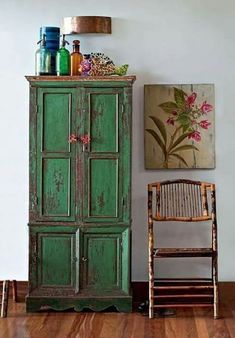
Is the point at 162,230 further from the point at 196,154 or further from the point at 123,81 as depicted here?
the point at 123,81

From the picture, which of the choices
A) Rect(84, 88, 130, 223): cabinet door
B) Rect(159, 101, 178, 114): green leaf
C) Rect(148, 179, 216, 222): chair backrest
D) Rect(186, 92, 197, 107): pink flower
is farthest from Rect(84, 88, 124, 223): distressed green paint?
Rect(186, 92, 197, 107): pink flower

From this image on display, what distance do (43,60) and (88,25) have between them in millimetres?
466

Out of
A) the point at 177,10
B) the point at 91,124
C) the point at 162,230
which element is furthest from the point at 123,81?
the point at 162,230

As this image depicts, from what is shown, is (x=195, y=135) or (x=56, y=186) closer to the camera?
(x=56, y=186)

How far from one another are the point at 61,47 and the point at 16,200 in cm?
123

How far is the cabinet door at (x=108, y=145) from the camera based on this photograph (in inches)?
195

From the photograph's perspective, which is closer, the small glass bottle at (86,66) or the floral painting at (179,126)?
the small glass bottle at (86,66)

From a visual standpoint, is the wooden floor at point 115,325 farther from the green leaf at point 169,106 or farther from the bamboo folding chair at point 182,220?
the green leaf at point 169,106

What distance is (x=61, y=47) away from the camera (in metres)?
5.13

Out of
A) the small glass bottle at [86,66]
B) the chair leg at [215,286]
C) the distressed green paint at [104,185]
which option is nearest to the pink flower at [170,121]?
the distressed green paint at [104,185]

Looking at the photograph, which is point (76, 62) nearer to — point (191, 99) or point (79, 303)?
point (191, 99)

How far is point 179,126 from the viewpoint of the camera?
5.33 meters

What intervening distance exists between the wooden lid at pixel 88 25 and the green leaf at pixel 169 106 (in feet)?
2.30

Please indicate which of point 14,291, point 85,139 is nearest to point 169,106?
point 85,139
